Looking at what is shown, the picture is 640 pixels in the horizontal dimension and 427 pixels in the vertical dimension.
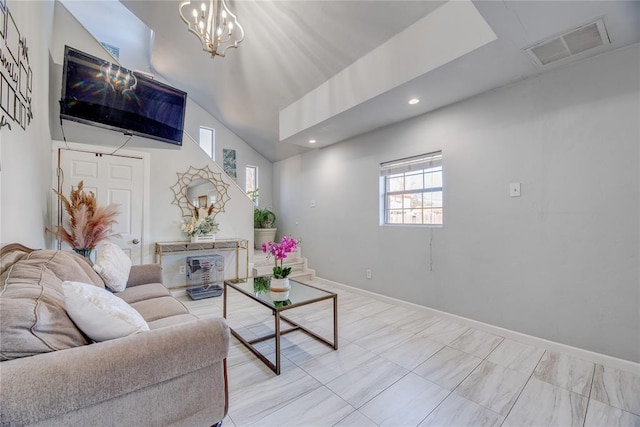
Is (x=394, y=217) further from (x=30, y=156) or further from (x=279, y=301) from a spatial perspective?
(x=30, y=156)

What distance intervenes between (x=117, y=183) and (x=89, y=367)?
3.38 meters

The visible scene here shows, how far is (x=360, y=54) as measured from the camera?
2.90 meters

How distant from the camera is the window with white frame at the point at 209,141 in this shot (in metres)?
5.43

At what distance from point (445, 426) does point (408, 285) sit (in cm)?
196

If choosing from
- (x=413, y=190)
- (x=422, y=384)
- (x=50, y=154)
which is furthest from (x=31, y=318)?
(x=413, y=190)

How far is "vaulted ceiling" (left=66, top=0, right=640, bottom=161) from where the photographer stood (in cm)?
186

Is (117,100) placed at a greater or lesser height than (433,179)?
greater

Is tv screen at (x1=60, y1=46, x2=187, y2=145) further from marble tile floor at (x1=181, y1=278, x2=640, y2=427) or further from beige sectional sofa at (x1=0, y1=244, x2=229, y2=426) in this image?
marble tile floor at (x1=181, y1=278, x2=640, y2=427)

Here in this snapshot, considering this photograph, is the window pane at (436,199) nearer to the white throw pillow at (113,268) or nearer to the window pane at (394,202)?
the window pane at (394,202)

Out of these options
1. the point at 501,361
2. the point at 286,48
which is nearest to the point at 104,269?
the point at 286,48

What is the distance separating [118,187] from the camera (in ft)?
11.9

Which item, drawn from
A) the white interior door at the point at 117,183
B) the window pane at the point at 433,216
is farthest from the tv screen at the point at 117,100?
the window pane at the point at 433,216

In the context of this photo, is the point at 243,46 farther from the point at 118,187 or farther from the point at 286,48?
the point at 118,187

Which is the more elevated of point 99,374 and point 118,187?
point 118,187
